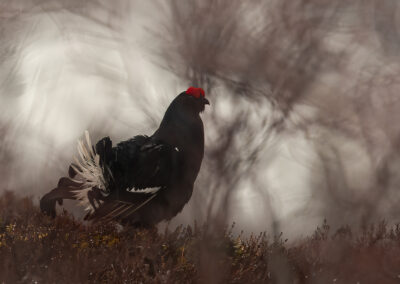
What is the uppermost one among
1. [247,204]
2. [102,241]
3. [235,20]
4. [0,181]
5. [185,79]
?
[235,20]

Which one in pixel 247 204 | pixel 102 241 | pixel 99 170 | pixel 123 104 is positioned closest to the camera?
pixel 102 241

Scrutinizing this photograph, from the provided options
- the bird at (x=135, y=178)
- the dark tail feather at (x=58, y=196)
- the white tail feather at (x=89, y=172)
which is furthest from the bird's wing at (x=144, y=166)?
the dark tail feather at (x=58, y=196)

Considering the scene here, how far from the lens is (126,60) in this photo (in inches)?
176

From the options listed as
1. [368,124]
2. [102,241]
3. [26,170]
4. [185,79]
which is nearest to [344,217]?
[368,124]

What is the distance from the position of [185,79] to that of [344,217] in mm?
1967

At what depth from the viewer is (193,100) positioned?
369 centimetres

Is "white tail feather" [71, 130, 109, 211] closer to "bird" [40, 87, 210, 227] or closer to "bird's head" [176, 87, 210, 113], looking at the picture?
"bird" [40, 87, 210, 227]

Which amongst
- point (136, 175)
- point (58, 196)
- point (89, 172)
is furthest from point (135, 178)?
point (58, 196)

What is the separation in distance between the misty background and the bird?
0.50 meters

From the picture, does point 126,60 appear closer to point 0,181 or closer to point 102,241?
point 0,181

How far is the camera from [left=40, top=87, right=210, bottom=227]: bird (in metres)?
3.25

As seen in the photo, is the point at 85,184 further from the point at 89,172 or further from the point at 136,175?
the point at 136,175

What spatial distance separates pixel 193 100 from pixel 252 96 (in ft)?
2.45

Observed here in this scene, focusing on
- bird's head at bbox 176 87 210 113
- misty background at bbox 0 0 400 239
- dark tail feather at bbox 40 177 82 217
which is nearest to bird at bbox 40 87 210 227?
dark tail feather at bbox 40 177 82 217
